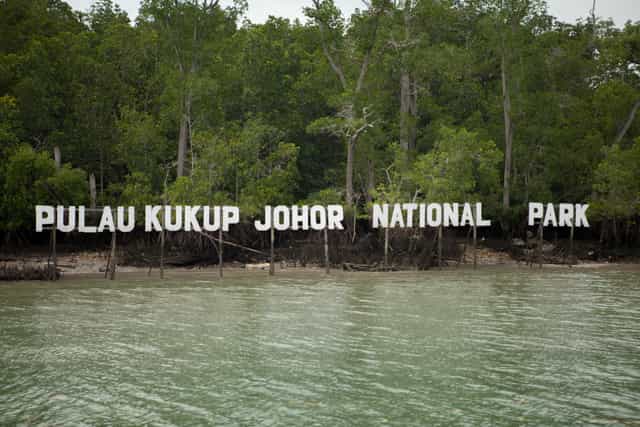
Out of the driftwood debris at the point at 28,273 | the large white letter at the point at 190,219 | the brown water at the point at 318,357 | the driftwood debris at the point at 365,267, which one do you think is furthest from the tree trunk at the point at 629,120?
the driftwood debris at the point at 28,273

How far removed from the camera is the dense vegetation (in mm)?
33750

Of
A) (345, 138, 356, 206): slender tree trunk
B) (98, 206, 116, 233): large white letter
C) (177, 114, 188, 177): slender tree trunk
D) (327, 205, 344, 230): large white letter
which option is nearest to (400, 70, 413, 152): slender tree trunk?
(345, 138, 356, 206): slender tree trunk

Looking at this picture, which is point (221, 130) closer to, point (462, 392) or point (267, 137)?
point (267, 137)

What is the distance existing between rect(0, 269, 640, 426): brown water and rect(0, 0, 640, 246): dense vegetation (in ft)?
41.1

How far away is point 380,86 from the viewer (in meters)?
40.5

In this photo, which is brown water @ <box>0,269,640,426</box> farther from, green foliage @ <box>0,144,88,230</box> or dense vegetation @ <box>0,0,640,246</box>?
dense vegetation @ <box>0,0,640,246</box>

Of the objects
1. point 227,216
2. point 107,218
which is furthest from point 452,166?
point 107,218

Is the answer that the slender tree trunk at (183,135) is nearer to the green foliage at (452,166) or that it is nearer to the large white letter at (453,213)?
the green foliage at (452,166)

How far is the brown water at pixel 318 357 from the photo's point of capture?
979 cm

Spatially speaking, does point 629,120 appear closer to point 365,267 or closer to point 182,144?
point 365,267

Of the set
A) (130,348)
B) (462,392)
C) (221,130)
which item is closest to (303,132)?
(221,130)

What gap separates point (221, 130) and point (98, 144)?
19.8 ft

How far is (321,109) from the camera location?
40.8 metres

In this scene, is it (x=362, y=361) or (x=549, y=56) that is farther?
(x=549, y=56)
